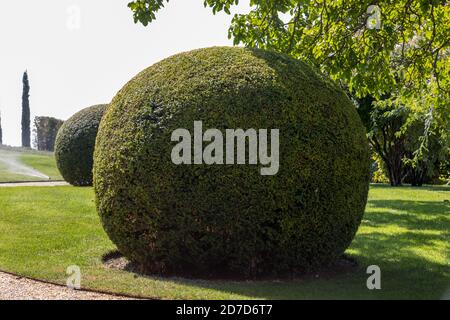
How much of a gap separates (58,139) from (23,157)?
19.7m

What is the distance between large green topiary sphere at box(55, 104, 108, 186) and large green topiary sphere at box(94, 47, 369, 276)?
15.4 meters

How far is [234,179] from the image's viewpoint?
7.31 m

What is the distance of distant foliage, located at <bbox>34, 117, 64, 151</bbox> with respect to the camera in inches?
2062

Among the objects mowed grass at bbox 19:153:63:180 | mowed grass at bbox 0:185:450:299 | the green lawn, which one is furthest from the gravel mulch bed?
mowed grass at bbox 19:153:63:180

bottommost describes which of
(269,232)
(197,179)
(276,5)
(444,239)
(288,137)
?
(444,239)

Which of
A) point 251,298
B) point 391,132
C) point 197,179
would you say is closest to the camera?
point 251,298

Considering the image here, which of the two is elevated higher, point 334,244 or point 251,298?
point 334,244

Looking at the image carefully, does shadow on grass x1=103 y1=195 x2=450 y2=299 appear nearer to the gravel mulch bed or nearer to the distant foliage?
the gravel mulch bed

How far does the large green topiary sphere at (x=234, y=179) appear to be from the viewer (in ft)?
24.2

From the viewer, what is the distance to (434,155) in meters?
27.3

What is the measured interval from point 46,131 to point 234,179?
49.3 meters

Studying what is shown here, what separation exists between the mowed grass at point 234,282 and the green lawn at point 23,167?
13229mm

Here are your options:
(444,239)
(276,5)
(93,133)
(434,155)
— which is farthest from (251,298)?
(434,155)

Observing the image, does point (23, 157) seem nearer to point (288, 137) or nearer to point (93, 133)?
point (93, 133)
